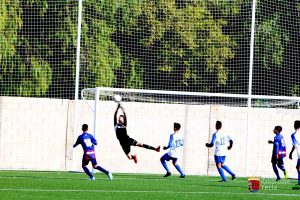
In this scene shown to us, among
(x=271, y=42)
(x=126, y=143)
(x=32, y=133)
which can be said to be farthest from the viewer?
(x=271, y=42)

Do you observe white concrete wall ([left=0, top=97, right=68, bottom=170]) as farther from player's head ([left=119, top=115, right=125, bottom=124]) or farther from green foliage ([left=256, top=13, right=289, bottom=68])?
green foliage ([left=256, top=13, right=289, bottom=68])

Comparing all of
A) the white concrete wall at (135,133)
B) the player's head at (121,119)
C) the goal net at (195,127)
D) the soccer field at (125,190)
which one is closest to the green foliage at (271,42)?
the goal net at (195,127)

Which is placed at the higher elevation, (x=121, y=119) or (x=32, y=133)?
(x=121, y=119)

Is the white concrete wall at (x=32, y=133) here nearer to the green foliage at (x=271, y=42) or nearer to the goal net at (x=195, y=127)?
the goal net at (x=195, y=127)

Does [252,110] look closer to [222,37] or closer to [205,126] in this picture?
[205,126]

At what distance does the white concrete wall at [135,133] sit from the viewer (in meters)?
37.1

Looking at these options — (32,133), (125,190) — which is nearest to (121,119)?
(32,133)

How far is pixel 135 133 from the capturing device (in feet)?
124

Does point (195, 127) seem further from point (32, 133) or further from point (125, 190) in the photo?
point (125, 190)

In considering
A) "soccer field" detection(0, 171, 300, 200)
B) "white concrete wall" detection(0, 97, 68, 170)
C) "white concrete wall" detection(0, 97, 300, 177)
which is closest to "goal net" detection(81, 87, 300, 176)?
"white concrete wall" detection(0, 97, 300, 177)

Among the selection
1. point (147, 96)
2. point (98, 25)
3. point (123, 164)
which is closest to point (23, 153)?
point (123, 164)

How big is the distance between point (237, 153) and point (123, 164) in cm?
459

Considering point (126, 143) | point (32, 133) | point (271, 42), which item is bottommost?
point (126, 143)

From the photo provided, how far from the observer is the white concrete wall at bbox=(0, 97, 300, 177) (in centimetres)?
3712
